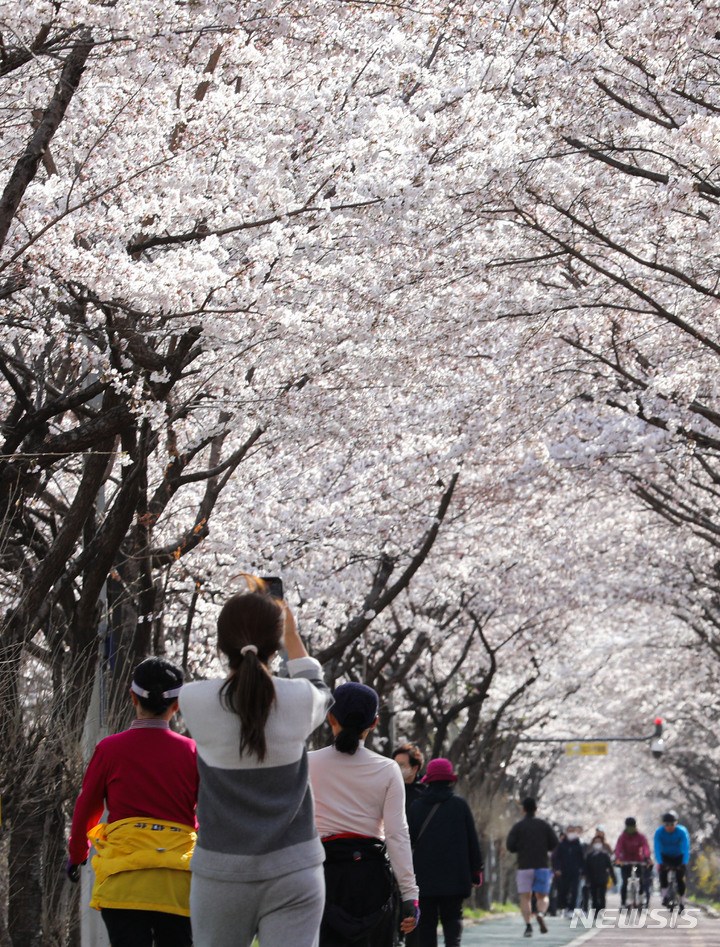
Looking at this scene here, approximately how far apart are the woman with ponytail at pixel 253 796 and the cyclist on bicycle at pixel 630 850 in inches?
694

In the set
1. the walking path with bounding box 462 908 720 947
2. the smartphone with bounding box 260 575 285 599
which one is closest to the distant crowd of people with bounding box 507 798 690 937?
the walking path with bounding box 462 908 720 947

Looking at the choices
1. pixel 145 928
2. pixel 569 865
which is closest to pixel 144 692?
pixel 145 928

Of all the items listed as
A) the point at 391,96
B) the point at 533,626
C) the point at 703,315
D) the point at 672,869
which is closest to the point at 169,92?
the point at 391,96

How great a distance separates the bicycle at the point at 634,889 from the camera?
21345mm

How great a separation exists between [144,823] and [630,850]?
17552 mm

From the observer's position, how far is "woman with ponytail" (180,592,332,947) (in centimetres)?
389

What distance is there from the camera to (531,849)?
17.5m

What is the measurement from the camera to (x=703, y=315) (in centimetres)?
1342

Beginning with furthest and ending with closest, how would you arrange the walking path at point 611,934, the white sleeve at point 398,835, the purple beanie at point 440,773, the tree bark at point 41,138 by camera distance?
1. the walking path at point 611,934
2. the purple beanie at point 440,773
3. the tree bark at point 41,138
4. the white sleeve at point 398,835

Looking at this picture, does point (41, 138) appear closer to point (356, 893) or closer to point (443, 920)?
point (356, 893)

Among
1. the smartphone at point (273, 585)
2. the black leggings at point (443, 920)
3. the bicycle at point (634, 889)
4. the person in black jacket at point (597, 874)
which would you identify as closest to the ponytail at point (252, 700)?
the smartphone at point (273, 585)

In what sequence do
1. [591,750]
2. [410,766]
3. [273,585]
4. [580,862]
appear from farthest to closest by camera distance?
[591,750], [580,862], [410,766], [273,585]

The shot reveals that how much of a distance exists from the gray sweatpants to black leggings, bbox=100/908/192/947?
1.05 metres

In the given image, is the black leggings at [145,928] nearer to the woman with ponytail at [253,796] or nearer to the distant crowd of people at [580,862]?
the woman with ponytail at [253,796]
